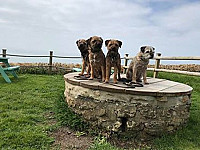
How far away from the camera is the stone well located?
2.92 m

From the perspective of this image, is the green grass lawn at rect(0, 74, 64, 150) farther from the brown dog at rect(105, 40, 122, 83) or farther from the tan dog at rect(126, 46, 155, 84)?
the tan dog at rect(126, 46, 155, 84)

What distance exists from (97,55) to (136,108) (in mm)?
1068

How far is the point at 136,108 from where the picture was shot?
2.94 m

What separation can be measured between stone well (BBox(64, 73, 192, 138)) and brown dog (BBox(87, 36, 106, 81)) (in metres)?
0.34

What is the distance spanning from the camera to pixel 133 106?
2.95m

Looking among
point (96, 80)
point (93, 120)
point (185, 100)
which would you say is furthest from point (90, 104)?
point (185, 100)

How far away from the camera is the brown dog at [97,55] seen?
3076mm

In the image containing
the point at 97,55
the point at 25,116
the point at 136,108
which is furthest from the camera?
the point at 25,116

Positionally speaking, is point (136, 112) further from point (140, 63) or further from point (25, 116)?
point (25, 116)

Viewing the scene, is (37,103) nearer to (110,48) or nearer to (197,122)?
(110,48)

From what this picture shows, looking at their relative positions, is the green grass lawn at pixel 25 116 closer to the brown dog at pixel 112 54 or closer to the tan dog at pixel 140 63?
the brown dog at pixel 112 54

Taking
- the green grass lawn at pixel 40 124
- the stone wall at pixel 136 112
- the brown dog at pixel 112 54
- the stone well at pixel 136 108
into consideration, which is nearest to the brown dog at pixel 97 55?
the brown dog at pixel 112 54

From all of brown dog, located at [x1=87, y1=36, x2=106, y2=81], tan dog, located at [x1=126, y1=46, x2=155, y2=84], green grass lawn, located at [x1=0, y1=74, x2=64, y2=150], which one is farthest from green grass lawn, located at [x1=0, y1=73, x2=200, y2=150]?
tan dog, located at [x1=126, y1=46, x2=155, y2=84]

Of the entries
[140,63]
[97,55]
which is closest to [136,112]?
[140,63]
